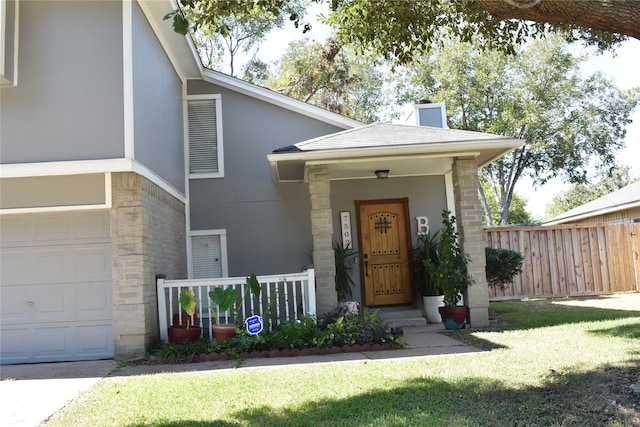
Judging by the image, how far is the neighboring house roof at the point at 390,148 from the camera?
325 inches

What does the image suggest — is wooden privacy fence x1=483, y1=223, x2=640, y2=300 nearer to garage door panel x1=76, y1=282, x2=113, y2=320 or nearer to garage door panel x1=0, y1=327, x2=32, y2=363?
garage door panel x1=76, y1=282, x2=113, y2=320

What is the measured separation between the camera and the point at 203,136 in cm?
1091

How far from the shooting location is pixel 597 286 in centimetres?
1367

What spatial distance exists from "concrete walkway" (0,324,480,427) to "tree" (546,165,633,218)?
34597 mm

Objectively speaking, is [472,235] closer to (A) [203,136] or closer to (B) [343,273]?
(B) [343,273]

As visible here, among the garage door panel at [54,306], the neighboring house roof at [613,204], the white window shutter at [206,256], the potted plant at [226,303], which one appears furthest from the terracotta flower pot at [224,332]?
the neighboring house roof at [613,204]

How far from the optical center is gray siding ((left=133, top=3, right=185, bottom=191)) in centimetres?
761

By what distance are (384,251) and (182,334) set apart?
4785 mm

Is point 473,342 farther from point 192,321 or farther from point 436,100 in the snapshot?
point 436,100

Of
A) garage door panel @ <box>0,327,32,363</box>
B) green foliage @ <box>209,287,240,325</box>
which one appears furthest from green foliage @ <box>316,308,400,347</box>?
garage door panel @ <box>0,327,32,363</box>

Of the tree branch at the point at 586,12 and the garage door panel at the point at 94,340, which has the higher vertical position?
the tree branch at the point at 586,12

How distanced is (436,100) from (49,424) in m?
18.6

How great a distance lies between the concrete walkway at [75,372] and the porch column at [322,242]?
4.71ft

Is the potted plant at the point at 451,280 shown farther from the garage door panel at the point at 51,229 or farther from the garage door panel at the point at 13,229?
the garage door panel at the point at 13,229
